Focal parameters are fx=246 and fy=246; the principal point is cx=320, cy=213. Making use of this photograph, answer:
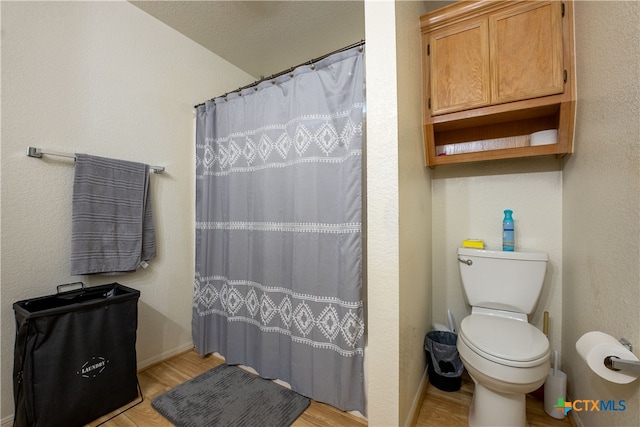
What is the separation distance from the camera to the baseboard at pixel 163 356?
1.68 metres

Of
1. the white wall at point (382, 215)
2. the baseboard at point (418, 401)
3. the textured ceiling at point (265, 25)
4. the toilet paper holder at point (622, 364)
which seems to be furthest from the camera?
the textured ceiling at point (265, 25)

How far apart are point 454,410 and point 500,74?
6.02ft

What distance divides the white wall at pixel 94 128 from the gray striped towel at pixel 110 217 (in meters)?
0.09

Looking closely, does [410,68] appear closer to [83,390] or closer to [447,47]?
[447,47]

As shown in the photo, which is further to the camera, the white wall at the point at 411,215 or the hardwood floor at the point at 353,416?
the hardwood floor at the point at 353,416

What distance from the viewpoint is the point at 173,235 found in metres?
1.88

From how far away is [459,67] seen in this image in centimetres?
143

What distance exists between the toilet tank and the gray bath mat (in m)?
1.18

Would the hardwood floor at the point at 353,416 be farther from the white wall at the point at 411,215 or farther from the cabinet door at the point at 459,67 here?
A: the cabinet door at the point at 459,67

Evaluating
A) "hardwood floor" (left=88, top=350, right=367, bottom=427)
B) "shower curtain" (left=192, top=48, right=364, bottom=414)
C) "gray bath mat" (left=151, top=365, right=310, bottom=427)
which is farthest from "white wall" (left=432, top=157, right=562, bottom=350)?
"gray bath mat" (left=151, top=365, right=310, bottom=427)

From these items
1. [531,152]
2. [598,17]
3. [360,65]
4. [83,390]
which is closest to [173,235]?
[83,390]

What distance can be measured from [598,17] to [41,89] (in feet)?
8.59

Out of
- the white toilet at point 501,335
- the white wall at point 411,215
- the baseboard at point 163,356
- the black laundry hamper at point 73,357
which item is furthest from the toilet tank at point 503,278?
the baseboard at point 163,356

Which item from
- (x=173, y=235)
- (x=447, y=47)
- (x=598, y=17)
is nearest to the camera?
(x=598, y=17)
